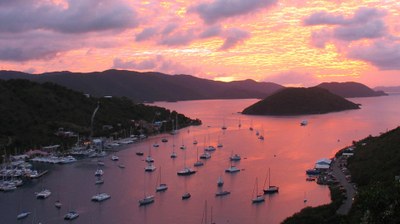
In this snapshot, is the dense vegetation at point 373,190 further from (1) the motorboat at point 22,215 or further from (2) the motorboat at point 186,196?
(1) the motorboat at point 22,215

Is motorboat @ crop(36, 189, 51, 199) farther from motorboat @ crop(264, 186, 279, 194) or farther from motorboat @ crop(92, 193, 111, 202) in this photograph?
motorboat @ crop(264, 186, 279, 194)

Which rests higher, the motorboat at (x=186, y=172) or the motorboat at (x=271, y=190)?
the motorboat at (x=186, y=172)

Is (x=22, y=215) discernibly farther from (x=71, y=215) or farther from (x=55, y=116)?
(x=55, y=116)

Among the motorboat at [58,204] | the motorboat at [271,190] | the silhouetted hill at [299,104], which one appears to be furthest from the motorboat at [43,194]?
the silhouetted hill at [299,104]

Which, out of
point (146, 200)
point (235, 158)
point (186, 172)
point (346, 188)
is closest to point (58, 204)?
point (146, 200)

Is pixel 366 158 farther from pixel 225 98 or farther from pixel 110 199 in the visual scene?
pixel 225 98

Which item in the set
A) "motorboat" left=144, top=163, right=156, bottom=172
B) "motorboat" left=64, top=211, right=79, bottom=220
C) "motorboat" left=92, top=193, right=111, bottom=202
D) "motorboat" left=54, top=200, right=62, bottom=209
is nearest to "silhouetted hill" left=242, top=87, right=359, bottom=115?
"motorboat" left=144, top=163, right=156, bottom=172

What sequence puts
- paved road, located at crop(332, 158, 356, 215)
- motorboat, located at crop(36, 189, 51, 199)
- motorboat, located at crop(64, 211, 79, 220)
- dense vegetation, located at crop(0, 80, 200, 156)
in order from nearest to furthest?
paved road, located at crop(332, 158, 356, 215)
motorboat, located at crop(64, 211, 79, 220)
motorboat, located at crop(36, 189, 51, 199)
dense vegetation, located at crop(0, 80, 200, 156)
